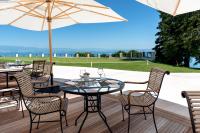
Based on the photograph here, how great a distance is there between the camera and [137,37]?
51.4 meters

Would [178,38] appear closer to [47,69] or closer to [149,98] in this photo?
[47,69]

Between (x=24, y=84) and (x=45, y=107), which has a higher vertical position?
(x=24, y=84)

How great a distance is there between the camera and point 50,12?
552cm

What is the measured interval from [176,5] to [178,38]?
60.6 ft

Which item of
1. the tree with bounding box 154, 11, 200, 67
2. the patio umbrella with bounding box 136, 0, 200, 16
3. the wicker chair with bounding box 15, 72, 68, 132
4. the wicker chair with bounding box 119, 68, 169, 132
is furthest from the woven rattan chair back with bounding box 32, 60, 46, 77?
the tree with bounding box 154, 11, 200, 67

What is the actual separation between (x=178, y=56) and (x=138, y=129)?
20103 millimetres

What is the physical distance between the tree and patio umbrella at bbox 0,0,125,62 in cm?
1546

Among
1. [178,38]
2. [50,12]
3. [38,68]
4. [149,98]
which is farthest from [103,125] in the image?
[178,38]

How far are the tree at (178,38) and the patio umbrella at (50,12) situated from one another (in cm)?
1546

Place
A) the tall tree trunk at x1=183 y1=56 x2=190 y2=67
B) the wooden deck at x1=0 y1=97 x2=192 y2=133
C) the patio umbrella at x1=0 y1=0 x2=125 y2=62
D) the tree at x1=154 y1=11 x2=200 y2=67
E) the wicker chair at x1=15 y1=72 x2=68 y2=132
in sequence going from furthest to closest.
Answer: the tall tree trunk at x1=183 y1=56 x2=190 y2=67 → the tree at x1=154 y1=11 x2=200 y2=67 → the patio umbrella at x1=0 y1=0 x2=125 y2=62 → the wooden deck at x1=0 y1=97 x2=192 y2=133 → the wicker chair at x1=15 y1=72 x2=68 y2=132

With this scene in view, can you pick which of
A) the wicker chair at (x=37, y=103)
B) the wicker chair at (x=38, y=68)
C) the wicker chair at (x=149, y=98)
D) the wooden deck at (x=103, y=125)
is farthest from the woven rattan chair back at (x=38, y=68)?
Answer: the wicker chair at (x=149, y=98)

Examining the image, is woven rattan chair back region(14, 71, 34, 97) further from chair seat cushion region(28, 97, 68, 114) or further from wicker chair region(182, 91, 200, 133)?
wicker chair region(182, 91, 200, 133)

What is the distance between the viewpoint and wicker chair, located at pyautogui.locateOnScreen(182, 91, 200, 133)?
202 cm

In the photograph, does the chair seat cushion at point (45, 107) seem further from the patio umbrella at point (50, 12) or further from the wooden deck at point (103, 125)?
the patio umbrella at point (50, 12)
